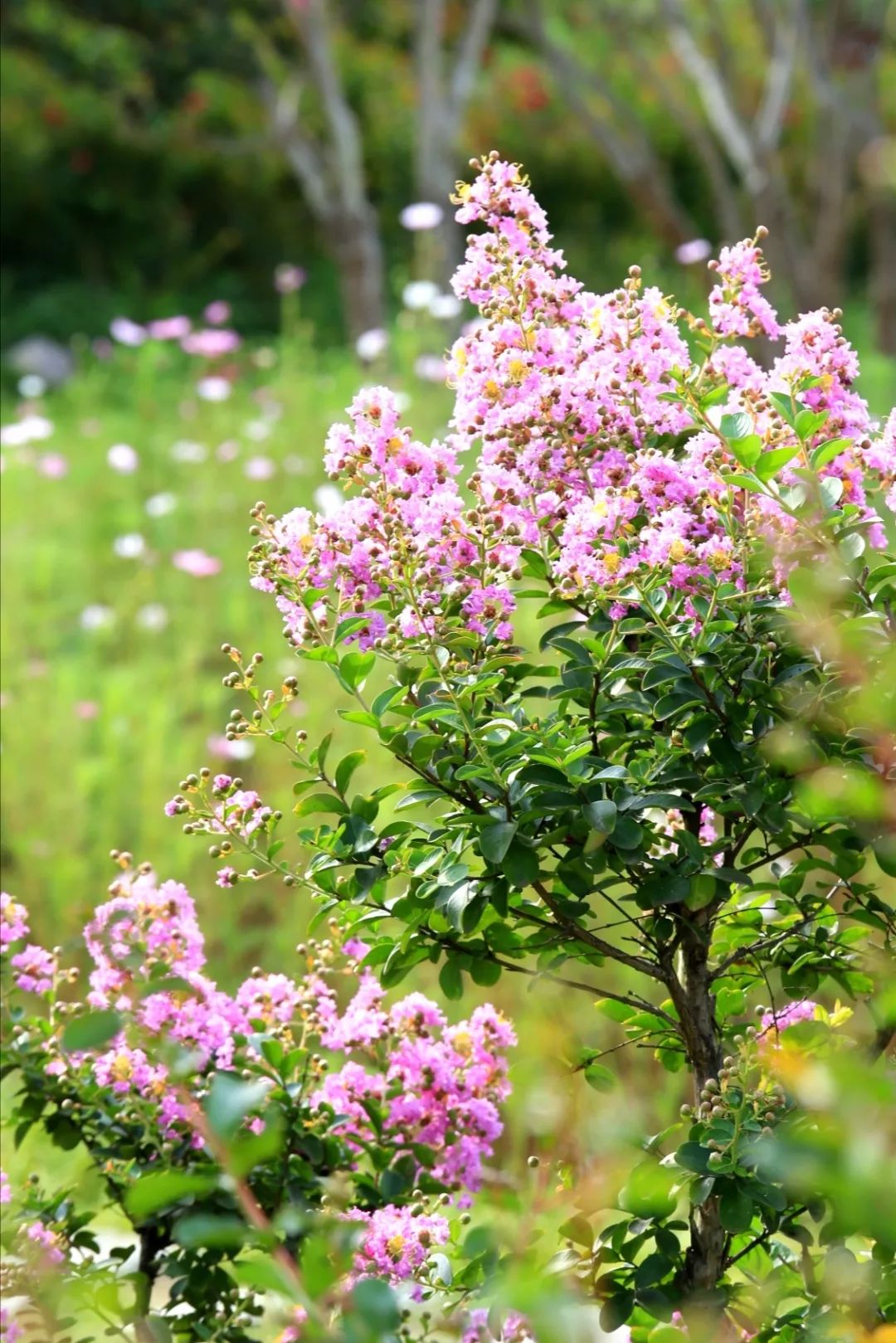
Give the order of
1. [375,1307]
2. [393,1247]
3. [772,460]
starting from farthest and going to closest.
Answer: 1. [393,1247]
2. [772,460]
3. [375,1307]

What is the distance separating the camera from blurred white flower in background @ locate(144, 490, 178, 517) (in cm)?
481

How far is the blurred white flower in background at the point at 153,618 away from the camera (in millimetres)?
4410

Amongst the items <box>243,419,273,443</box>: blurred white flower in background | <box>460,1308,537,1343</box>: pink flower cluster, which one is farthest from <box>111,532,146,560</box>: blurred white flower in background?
<box>460,1308,537,1343</box>: pink flower cluster

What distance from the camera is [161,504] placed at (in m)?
4.86

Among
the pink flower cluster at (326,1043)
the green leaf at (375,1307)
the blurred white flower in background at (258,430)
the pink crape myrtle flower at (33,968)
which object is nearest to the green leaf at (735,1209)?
the pink flower cluster at (326,1043)

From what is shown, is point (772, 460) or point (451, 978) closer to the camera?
point (772, 460)

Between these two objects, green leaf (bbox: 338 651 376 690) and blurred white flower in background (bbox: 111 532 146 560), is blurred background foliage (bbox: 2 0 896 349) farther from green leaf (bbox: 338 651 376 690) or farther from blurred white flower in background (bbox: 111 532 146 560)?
green leaf (bbox: 338 651 376 690)

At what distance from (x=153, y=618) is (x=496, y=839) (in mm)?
3321

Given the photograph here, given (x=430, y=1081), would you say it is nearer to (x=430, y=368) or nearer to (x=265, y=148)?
(x=430, y=368)

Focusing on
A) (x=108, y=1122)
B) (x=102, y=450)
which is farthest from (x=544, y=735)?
(x=102, y=450)

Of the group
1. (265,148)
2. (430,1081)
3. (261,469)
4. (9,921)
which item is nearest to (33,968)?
(9,921)

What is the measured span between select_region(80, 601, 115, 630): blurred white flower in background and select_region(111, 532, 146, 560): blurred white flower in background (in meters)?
0.18

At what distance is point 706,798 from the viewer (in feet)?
4.15

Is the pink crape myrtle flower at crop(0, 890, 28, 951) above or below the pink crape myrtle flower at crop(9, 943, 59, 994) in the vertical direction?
above
